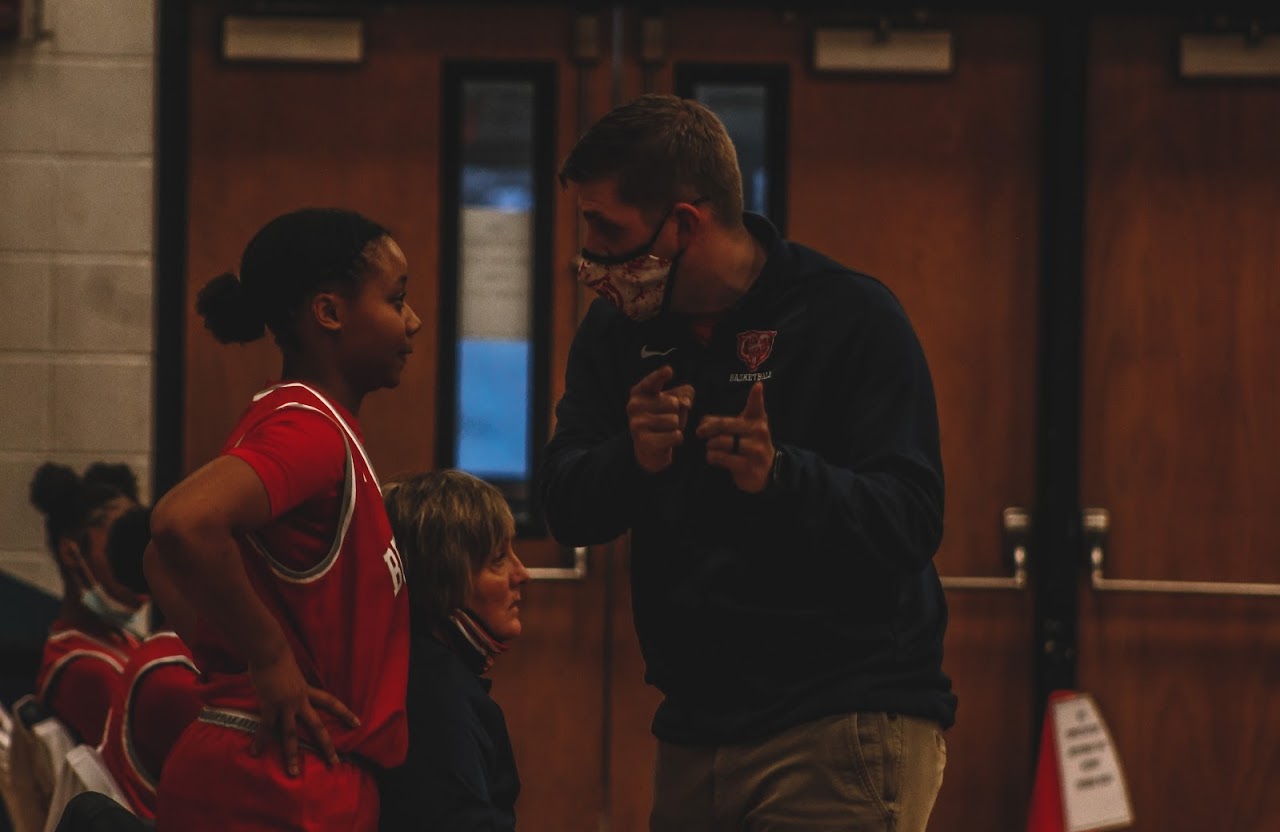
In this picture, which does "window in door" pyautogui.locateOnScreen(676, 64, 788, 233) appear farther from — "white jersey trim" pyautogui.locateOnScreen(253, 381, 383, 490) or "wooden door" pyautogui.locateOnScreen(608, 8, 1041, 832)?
"white jersey trim" pyautogui.locateOnScreen(253, 381, 383, 490)

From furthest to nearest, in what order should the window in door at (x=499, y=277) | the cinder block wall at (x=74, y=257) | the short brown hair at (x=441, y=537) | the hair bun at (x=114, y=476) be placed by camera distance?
the window in door at (x=499, y=277)
the cinder block wall at (x=74, y=257)
the hair bun at (x=114, y=476)
the short brown hair at (x=441, y=537)

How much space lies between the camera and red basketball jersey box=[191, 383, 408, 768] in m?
1.59

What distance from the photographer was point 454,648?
183cm

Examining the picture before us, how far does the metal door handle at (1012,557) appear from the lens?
357 centimetres

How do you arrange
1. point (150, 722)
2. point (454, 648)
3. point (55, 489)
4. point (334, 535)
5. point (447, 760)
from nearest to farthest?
1. point (334, 535)
2. point (447, 760)
3. point (454, 648)
4. point (150, 722)
5. point (55, 489)

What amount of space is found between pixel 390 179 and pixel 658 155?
2079mm

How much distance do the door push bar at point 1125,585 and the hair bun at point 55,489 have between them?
2254mm

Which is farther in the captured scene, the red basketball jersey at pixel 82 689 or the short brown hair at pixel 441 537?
the red basketball jersey at pixel 82 689

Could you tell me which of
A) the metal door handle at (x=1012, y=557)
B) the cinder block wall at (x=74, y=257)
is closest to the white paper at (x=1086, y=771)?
the metal door handle at (x=1012, y=557)

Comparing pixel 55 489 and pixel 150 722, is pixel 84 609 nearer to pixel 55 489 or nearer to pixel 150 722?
pixel 55 489

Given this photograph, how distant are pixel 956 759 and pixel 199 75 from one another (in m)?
2.43

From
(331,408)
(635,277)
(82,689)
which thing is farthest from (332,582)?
(82,689)

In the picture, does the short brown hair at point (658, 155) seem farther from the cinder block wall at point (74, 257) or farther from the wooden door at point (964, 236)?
the cinder block wall at point (74, 257)

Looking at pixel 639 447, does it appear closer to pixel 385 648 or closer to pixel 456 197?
pixel 385 648
